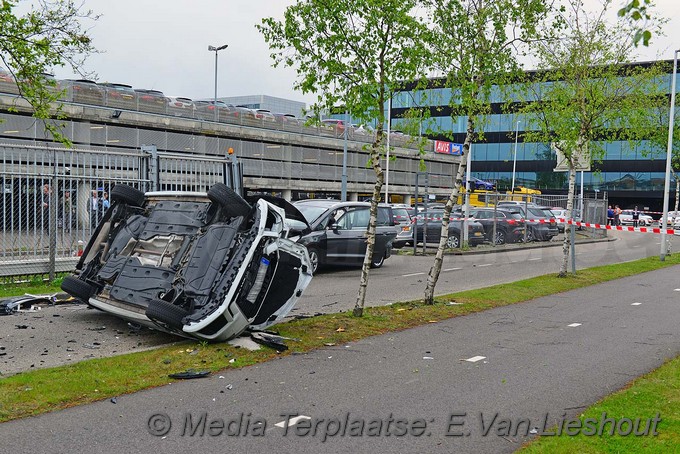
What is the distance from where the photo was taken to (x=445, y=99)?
1149 cm

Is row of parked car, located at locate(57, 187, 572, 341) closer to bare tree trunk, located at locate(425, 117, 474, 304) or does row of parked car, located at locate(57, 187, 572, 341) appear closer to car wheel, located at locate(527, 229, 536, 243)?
bare tree trunk, located at locate(425, 117, 474, 304)

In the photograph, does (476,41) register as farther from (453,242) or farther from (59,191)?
(453,242)

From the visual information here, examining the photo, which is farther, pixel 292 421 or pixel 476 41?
pixel 476 41

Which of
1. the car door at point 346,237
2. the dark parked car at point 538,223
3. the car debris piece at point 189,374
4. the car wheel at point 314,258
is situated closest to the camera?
the car debris piece at point 189,374

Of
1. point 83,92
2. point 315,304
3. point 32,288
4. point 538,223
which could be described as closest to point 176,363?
point 315,304

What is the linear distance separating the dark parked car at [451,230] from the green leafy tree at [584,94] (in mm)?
7461

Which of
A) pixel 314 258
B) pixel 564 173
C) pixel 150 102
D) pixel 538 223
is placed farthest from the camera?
pixel 564 173

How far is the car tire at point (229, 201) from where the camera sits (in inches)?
304

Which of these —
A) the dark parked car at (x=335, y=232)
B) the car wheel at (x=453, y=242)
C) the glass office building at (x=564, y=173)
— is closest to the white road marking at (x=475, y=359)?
the dark parked car at (x=335, y=232)

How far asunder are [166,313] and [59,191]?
6.39 m

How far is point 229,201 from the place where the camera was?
25.4 ft

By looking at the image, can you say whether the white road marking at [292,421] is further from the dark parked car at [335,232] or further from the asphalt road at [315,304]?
the dark parked car at [335,232]

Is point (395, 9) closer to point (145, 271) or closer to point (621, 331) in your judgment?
point (145, 271)

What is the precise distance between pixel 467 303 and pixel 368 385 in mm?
5711
